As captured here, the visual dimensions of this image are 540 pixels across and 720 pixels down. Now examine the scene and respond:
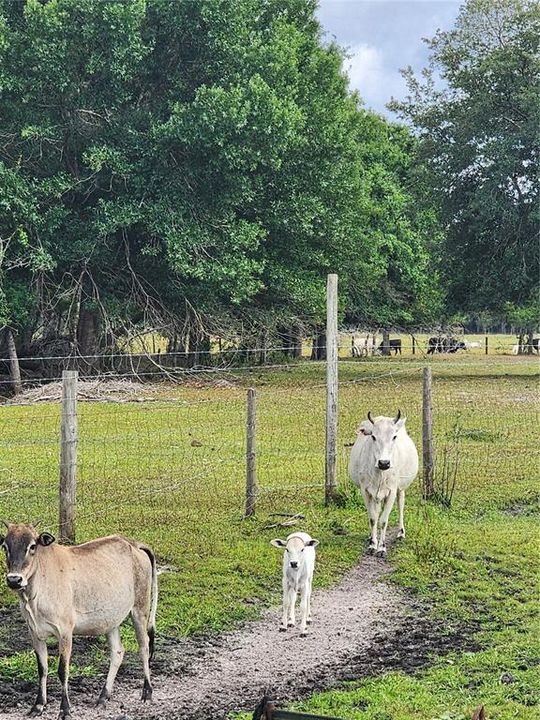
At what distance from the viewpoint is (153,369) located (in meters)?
28.5

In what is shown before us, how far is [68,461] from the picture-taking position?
919 cm

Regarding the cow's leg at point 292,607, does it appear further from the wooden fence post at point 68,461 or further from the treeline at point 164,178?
the treeline at point 164,178

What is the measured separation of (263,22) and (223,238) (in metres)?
9.17

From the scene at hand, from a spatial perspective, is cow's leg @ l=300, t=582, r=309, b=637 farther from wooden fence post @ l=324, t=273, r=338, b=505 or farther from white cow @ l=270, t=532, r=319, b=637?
wooden fence post @ l=324, t=273, r=338, b=505

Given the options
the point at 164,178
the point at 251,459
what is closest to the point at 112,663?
the point at 251,459

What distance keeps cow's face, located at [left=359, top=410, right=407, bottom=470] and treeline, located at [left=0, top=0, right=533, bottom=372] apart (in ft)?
50.6

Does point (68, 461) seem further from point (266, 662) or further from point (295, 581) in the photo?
point (266, 662)

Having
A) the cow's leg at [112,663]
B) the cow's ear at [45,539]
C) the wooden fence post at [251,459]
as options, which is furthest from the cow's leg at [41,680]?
the wooden fence post at [251,459]

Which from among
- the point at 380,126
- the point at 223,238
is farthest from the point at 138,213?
the point at 380,126

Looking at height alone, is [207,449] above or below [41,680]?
above

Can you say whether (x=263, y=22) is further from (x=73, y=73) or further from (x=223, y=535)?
(x=223, y=535)

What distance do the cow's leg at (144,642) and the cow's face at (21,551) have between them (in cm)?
75

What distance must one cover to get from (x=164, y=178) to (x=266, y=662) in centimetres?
2014

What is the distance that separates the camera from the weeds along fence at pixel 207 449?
1080 cm
